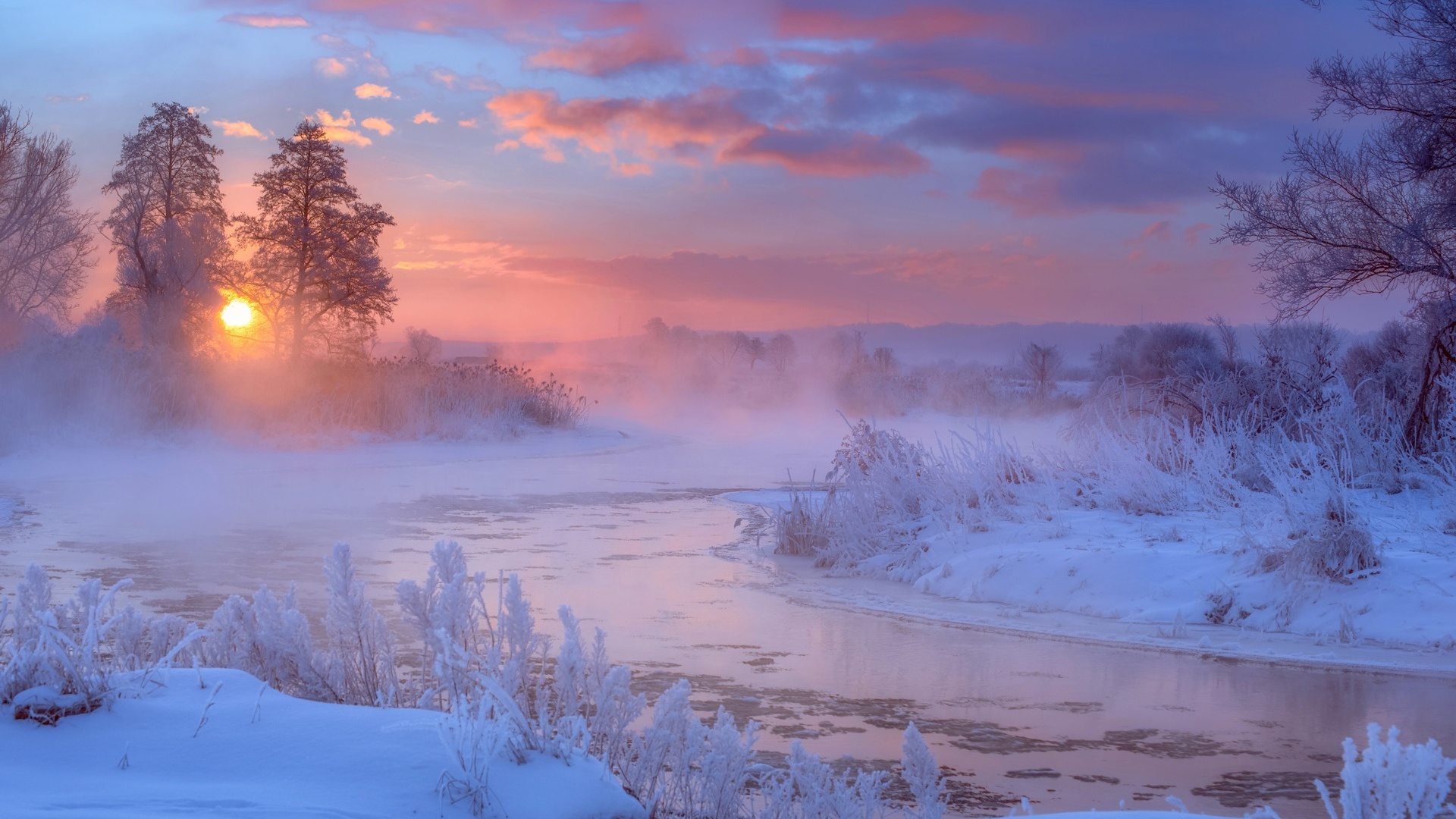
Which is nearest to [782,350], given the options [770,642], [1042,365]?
[1042,365]

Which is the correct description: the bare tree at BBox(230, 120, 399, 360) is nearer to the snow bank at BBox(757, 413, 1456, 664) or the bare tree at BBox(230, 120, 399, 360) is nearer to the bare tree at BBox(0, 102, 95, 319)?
the bare tree at BBox(0, 102, 95, 319)

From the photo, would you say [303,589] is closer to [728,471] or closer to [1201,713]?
[1201,713]

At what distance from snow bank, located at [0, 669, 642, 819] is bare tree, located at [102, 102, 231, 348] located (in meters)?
38.2

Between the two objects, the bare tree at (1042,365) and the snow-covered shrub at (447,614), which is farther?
the bare tree at (1042,365)

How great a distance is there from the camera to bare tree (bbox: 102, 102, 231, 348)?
132 feet

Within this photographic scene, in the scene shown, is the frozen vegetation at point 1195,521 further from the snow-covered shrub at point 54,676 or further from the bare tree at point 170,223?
the bare tree at point 170,223

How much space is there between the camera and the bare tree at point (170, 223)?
40281mm

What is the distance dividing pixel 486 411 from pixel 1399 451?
21912mm

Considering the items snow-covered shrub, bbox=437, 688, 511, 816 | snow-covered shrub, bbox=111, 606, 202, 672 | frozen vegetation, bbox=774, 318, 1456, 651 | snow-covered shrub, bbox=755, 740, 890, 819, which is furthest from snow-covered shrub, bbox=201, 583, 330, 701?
frozen vegetation, bbox=774, 318, 1456, 651

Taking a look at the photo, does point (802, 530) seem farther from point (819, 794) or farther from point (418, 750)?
point (418, 750)

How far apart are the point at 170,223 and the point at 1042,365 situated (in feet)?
114

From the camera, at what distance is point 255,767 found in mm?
3359

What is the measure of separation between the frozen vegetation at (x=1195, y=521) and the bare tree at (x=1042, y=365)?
31.1 meters

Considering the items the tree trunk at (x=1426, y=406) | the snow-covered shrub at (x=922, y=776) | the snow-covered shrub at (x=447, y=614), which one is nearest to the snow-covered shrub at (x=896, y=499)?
the tree trunk at (x=1426, y=406)
